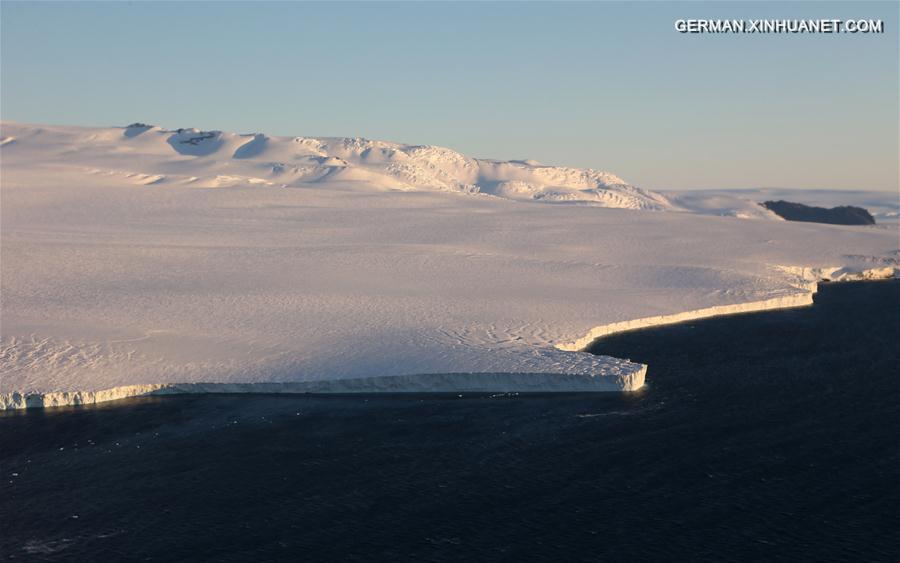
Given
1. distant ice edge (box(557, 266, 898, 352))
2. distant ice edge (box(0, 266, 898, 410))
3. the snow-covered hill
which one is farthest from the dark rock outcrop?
distant ice edge (box(0, 266, 898, 410))

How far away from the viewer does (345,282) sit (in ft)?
159

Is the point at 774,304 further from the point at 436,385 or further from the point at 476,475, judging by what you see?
the point at 476,475

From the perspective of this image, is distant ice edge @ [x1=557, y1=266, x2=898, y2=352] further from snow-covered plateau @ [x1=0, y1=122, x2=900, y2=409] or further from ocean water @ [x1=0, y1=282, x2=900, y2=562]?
ocean water @ [x1=0, y1=282, x2=900, y2=562]

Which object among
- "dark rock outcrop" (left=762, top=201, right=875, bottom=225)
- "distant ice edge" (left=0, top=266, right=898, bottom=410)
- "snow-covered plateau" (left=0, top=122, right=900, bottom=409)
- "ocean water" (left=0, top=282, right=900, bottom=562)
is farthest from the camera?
"dark rock outcrop" (left=762, top=201, right=875, bottom=225)

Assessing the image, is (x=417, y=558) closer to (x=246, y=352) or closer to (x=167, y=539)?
(x=167, y=539)

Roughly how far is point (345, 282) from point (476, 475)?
25207mm

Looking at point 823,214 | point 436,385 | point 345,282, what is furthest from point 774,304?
point 823,214

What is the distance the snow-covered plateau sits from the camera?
33.3m

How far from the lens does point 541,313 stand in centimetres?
4238

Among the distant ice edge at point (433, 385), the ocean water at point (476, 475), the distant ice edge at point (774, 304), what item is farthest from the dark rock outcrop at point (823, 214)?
the distant ice edge at point (433, 385)

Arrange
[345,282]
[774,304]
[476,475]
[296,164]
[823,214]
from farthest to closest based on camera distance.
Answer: [823,214]
[296,164]
[774,304]
[345,282]
[476,475]

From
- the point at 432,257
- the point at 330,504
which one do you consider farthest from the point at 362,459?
the point at 432,257

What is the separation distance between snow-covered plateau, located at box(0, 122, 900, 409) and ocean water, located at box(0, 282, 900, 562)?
61.2 inches

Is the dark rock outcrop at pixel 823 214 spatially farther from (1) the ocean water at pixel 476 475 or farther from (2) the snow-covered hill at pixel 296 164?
(1) the ocean water at pixel 476 475
